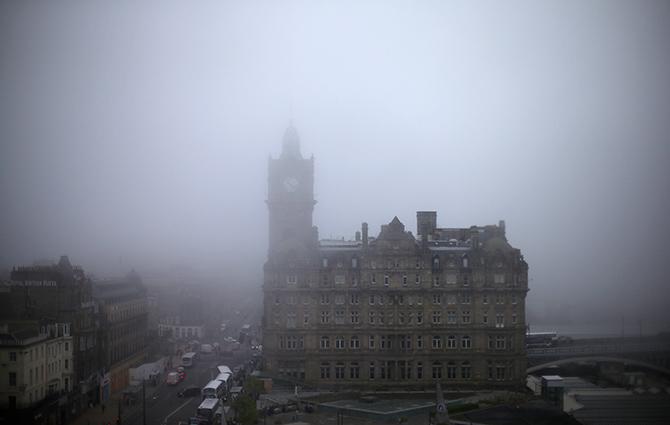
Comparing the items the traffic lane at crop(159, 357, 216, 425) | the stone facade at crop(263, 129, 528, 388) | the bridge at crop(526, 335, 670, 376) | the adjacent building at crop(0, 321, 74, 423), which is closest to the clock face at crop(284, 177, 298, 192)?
the stone facade at crop(263, 129, 528, 388)

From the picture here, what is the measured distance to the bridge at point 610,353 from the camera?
52.4 meters

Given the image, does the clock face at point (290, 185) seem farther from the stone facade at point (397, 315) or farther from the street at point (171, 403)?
the street at point (171, 403)

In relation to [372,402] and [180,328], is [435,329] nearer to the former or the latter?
[372,402]

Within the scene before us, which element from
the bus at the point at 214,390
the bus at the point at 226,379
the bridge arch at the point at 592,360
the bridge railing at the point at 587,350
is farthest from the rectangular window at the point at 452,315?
the bus at the point at 214,390

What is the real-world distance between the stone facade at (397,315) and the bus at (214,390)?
6487mm

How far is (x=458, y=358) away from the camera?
65.8 m

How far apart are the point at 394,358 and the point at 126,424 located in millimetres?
24092

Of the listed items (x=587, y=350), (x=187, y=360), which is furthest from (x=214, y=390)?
(x=587, y=350)

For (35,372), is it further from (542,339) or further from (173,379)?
(542,339)

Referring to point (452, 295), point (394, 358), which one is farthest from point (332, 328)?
point (452, 295)

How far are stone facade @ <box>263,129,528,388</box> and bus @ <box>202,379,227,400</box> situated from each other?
6.49 m

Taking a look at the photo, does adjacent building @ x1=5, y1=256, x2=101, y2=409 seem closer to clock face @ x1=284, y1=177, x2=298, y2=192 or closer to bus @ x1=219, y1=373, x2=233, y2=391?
bus @ x1=219, y1=373, x2=233, y2=391

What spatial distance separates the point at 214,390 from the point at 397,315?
1755cm

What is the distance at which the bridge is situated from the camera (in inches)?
2064
